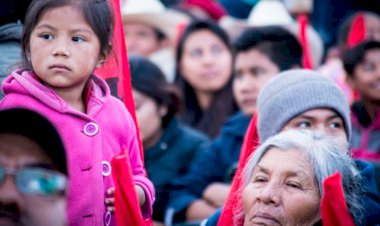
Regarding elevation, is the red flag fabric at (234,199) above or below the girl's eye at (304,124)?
below

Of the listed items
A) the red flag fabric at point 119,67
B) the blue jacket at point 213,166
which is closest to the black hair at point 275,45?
the blue jacket at point 213,166

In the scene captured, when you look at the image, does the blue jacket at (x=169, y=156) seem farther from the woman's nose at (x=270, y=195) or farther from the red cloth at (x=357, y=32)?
the woman's nose at (x=270, y=195)

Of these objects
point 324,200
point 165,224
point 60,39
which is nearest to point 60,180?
point 60,39

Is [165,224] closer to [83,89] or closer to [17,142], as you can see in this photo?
[83,89]

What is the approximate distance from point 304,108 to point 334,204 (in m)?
1.09

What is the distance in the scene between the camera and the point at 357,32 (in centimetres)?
761

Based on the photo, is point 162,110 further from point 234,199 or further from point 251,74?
point 234,199

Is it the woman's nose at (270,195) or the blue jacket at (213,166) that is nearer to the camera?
the woman's nose at (270,195)

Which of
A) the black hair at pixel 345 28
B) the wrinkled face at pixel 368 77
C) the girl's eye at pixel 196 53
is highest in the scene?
the black hair at pixel 345 28

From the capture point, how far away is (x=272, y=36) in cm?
654

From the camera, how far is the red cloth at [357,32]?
291 inches

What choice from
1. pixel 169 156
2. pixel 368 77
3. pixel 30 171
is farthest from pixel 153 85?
pixel 30 171

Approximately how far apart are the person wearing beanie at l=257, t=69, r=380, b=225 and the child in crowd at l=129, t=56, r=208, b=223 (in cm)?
150

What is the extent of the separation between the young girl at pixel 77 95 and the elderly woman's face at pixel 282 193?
1.29ft
